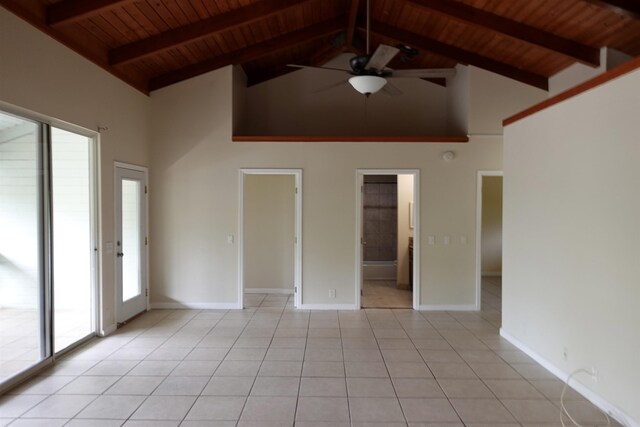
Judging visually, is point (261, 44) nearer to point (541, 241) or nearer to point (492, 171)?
point (492, 171)

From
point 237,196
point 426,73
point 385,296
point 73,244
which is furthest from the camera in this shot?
point 385,296

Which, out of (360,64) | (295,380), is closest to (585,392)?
(295,380)

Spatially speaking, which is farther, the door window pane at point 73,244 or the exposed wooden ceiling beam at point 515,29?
the exposed wooden ceiling beam at point 515,29

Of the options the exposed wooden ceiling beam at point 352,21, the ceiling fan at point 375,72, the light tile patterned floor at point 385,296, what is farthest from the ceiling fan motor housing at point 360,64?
the light tile patterned floor at point 385,296

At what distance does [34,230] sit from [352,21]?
4172mm

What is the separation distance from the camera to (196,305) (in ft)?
18.1

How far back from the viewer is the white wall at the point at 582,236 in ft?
8.46

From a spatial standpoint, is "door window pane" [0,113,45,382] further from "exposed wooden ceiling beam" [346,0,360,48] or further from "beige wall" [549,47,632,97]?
"beige wall" [549,47,632,97]

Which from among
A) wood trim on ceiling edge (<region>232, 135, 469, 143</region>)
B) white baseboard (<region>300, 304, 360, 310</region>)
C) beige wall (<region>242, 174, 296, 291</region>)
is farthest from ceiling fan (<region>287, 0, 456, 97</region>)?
white baseboard (<region>300, 304, 360, 310</region>)

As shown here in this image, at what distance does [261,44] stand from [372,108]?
215cm

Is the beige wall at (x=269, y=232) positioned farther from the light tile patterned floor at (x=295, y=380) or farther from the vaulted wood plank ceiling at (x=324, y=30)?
the vaulted wood plank ceiling at (x=324, y=30)

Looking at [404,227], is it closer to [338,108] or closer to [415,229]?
[415,229]

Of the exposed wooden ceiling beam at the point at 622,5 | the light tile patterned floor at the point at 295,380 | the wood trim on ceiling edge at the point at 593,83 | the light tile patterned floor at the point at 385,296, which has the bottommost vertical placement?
the light tile patterned floor at the point at 385,296

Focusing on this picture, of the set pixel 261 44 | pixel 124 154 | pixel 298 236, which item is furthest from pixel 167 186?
pixel 261 44
